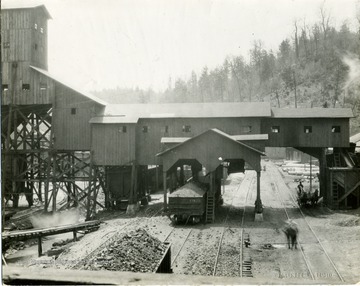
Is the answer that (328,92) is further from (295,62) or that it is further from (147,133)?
(147,133)

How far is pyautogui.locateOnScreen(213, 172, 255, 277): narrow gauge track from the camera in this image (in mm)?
14861

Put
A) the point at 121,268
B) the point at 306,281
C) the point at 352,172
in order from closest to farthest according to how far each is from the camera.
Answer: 1. the point at 306,281
2. the point at 121,268
3. the point at 352,172

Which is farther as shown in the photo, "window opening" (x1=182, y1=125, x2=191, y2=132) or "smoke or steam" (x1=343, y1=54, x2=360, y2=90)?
"smoke or steam" (x1=343, y1=54, x2=360, y2=90)

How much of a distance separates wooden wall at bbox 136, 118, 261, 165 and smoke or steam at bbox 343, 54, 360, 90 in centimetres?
5269

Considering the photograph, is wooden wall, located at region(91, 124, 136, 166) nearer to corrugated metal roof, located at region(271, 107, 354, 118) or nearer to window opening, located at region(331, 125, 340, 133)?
corrugated metal roof, located at region(271, 107, 354, 118)

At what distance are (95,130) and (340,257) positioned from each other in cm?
2125

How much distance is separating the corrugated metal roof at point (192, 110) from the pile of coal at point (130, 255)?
1700cm

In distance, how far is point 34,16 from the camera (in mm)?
29172

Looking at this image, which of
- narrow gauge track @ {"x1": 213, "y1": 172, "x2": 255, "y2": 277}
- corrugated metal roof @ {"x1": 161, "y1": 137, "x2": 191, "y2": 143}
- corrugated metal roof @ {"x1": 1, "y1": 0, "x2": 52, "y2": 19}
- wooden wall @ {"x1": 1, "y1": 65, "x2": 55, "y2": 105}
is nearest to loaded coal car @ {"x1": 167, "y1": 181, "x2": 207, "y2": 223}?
narrow gauge track @ {"x1": 213, "y1": 172, "x2": 255, "y2": 277}

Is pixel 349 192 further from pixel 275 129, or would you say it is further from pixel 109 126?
pixel 109 126

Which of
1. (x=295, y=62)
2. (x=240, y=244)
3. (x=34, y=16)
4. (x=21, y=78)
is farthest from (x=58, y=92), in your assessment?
(x=295, y=62)

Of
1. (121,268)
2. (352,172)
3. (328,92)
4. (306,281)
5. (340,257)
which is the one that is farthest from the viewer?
(328,92)

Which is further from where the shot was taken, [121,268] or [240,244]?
[240,244]

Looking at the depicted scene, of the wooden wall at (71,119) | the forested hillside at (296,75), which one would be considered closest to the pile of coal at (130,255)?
the wooden wall at (71,119)
